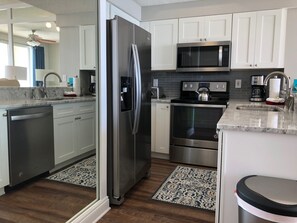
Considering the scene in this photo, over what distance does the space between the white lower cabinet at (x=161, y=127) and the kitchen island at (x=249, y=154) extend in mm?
2158

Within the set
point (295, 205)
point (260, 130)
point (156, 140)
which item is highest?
point (260, 130)

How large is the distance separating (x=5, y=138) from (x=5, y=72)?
616 millimetres

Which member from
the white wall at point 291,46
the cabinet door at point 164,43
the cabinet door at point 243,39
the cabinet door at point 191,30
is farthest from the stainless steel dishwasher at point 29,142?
the white wall at point 291,46

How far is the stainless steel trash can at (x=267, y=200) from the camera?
101 cm

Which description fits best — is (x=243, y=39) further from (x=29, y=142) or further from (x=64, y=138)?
(x=29, y=142)

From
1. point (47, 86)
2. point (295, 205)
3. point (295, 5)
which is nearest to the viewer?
point (295, 205)

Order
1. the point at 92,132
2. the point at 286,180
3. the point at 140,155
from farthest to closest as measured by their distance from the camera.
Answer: the point at 140,155 → the point at 92,132 → the point at 286,180

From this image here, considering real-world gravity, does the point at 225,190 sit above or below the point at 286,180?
below

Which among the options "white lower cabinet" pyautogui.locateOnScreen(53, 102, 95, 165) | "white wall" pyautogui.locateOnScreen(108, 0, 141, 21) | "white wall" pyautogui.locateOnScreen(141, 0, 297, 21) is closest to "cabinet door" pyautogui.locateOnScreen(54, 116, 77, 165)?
"white lower cabinet" pyautogui.locateOnScreen(53, 102, 95, 165)

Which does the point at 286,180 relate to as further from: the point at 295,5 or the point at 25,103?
the point at 295,5

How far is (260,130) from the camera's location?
4.26 ft

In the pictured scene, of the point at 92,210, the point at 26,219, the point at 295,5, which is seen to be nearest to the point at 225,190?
the point at 92,210

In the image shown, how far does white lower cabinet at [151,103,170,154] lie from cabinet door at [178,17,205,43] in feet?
3.49

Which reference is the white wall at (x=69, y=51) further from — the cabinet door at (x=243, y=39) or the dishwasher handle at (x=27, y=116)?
the cabinet door at (x=243, y=39)
